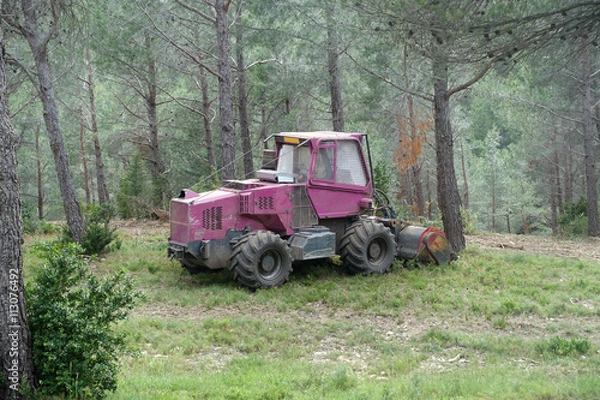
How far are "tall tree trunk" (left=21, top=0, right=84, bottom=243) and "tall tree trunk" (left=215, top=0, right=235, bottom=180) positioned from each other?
316cm

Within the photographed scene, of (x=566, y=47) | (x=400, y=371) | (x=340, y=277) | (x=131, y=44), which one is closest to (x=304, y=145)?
(x=340, y=277)

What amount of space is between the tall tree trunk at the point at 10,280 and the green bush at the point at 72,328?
197 millimetres

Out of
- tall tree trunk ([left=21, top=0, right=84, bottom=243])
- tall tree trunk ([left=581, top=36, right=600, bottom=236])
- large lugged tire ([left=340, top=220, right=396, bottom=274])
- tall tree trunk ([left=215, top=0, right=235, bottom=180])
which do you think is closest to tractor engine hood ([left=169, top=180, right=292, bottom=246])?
large lugged tire ([left=340, top=220, right=396, bottom=274])

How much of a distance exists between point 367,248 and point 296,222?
136 cm

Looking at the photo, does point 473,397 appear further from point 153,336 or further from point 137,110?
point 137,110

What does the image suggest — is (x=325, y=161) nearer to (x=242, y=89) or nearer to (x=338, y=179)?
(x=338, y=179)

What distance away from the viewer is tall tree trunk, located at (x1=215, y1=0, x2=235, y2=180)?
44.7ft

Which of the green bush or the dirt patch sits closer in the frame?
the green bush

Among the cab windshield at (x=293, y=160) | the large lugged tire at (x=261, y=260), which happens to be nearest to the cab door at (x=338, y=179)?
the cab windshield at (x=293, y=160)

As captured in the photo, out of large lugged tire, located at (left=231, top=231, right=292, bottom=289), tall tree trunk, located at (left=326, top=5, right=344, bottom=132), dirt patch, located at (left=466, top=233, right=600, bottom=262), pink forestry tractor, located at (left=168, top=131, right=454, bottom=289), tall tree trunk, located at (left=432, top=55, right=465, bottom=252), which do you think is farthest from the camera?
tall tree trunk, located at (left=326, top=5, right=344, bottom=132)

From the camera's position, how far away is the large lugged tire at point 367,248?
35.4ft

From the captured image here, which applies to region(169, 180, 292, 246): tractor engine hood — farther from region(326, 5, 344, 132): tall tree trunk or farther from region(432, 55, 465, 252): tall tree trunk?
region(326, 5, 344, 132): tall tree trunk

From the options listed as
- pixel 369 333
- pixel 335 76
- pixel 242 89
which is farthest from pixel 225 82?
Answer: pixel 369 333

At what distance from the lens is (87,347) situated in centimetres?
502
